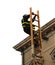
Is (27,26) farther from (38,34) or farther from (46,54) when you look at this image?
(46,54)

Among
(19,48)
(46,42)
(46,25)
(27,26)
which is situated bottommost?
(19,48)

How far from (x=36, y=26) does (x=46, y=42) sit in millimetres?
6116

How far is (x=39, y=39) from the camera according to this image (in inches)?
587

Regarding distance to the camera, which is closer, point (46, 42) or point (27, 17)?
point (27, 17)

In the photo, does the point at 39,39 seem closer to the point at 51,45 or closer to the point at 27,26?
the point at 27,26

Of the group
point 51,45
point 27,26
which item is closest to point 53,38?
point 51,45

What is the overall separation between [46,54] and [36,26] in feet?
19.3

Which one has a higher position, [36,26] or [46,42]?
[36,26]

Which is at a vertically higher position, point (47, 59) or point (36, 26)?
point (36, 26)

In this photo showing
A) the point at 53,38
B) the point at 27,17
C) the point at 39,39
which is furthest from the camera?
the point at 53,38

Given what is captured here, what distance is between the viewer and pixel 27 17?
1609cm

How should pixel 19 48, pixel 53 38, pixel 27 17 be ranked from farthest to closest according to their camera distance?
pixel 19 48, pixel 53 38, pixel 27 17

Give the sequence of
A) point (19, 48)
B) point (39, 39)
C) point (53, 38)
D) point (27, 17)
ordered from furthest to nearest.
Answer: point (19, 48), point (53, 38), point (27, 17), point (39, 39)

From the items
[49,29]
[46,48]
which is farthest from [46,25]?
[46,48]
